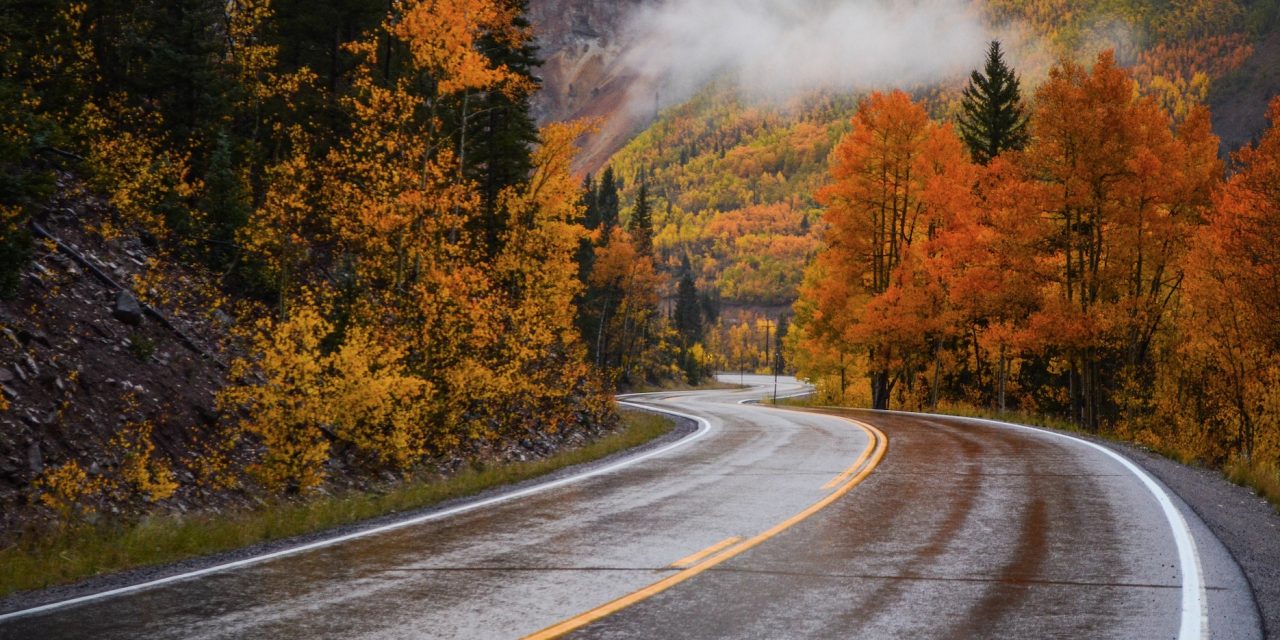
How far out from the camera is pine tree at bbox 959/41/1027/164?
1465 inches

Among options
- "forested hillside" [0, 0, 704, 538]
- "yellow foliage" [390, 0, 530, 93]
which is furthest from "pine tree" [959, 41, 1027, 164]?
"yellow foliage" [390, 0, 530, 93]

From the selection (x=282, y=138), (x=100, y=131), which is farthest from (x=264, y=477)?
(x=282, y=138)

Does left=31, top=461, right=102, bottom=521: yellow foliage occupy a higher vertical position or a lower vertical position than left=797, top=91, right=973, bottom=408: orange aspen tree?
lower

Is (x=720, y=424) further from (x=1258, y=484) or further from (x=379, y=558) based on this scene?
(x=379, y=558)

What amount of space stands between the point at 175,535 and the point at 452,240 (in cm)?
1395

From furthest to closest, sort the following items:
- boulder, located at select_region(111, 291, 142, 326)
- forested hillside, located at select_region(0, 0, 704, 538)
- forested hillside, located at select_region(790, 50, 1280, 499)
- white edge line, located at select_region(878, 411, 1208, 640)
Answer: forested hillside, located at select_region(790, 50, 1280, 499) < boulder, located at select_region(111, 291, 142, 326) < forested hillside, located at select_region(0, 0, 704, 538) < white edge line, located at select_region(878, 411, 1208, 640)

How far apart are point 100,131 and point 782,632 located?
19.2 meters

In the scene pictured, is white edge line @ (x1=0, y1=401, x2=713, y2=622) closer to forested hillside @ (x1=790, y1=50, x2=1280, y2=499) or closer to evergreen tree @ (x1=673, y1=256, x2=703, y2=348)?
forested hillside @ (x1=790, y1=50, x2=1280, y2=499)

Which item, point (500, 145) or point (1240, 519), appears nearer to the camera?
point (1240, 519)

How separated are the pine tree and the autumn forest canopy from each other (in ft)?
1.46

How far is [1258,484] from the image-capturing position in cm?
1234

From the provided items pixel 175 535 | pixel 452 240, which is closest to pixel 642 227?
pixel 452 240

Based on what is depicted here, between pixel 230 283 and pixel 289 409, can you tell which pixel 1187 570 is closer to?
pixel 289 409

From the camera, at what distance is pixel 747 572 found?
718 cm
